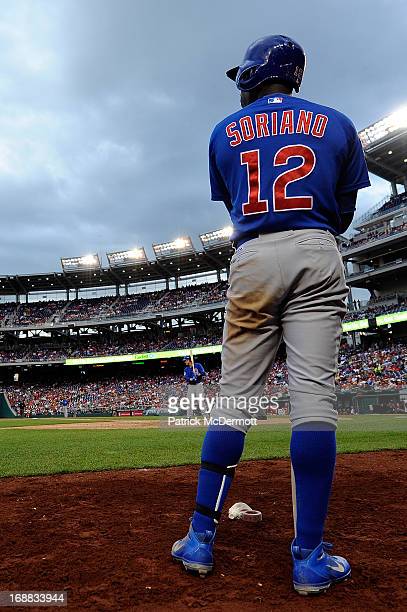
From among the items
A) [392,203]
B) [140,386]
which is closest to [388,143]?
[392,203]

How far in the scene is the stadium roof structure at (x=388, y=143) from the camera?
109ft

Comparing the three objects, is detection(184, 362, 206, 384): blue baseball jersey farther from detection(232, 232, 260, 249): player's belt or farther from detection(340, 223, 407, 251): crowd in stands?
detection(340, 223, 407, 251): crowd in stands

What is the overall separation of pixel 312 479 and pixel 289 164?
1304mm

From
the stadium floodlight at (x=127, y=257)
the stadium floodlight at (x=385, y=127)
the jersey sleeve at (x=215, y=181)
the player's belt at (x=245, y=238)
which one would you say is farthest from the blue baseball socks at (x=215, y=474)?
the stadium floodlight at (x=127, y=257)

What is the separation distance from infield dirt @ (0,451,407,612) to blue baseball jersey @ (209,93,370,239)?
1.39 m

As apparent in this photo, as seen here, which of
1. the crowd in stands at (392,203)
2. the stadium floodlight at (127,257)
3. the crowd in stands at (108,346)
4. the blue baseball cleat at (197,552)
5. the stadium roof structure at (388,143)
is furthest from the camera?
the stadium floodlight at (127,257)

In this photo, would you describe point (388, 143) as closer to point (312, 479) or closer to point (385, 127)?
point (385, 127)

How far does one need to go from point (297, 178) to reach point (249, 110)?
43 centimetres

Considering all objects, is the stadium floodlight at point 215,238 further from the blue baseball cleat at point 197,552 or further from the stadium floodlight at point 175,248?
the blue baseball cleat at point 197,552

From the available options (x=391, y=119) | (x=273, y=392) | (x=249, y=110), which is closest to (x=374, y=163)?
(x=391, y=119)

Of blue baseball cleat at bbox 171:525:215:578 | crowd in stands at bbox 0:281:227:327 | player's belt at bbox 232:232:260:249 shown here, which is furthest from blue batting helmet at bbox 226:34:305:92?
crowd in stands at bbox 0:281:227:327

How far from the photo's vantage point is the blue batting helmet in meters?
2.12

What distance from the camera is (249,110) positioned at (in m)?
2.07

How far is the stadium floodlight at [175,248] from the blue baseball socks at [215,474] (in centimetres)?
4189
